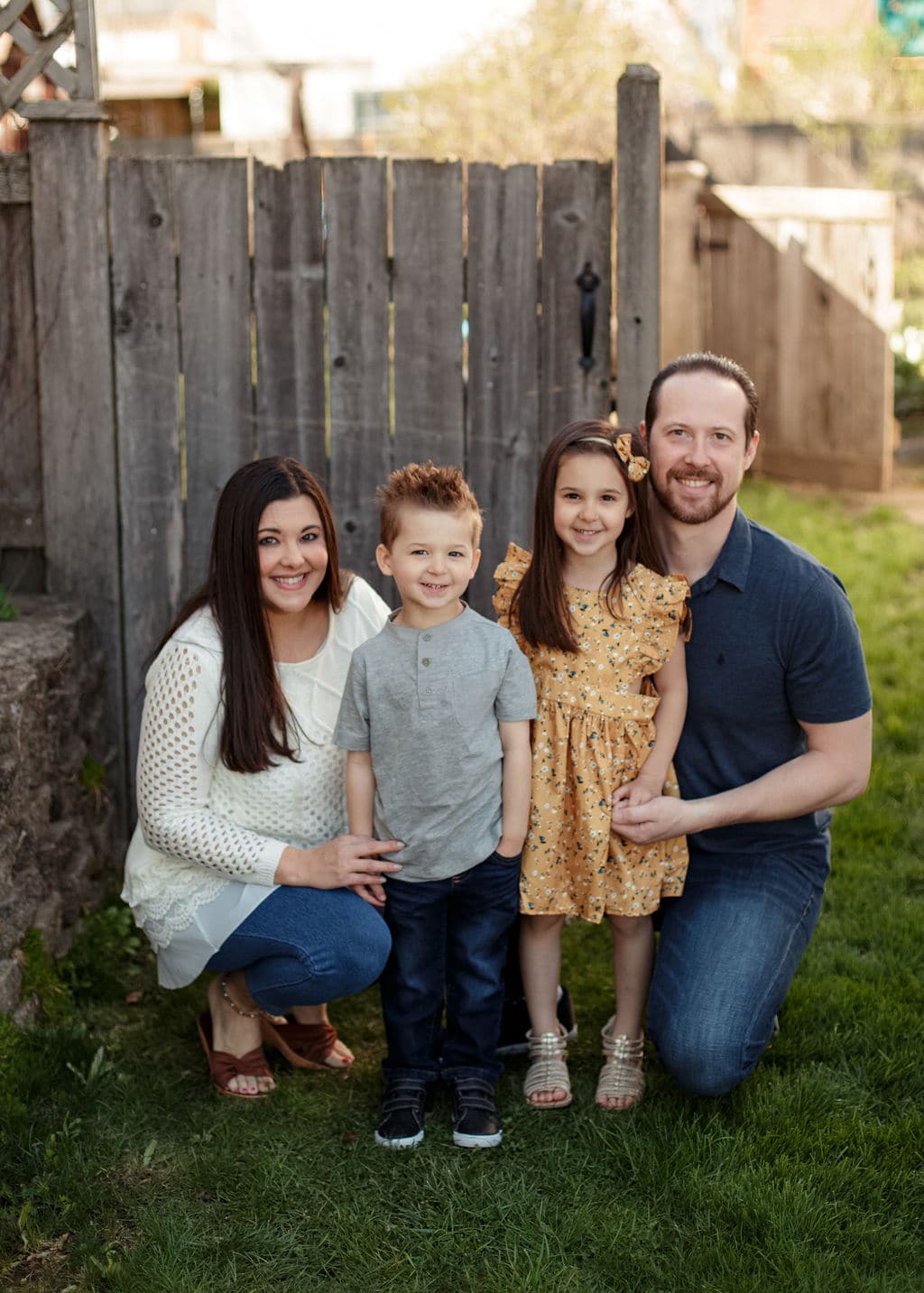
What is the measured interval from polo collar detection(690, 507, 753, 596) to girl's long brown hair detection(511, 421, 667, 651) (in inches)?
4.3

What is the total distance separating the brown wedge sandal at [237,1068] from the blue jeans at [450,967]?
0.31 m

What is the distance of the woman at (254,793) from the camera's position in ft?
9.94

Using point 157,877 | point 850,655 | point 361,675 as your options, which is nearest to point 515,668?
point 361,675

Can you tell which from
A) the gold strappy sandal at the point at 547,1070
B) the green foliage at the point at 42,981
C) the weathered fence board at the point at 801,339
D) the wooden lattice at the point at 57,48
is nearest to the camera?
the gold strappy sandal at the point at 547,1070

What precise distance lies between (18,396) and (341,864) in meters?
1.73

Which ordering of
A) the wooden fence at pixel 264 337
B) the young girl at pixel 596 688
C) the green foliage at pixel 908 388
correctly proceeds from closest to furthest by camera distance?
the young girl at pixel 596 688 < the wooden fence at pixel 264 337 < the green foliage at pixel 908 388

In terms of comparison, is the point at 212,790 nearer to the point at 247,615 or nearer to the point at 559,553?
the point at 247,615

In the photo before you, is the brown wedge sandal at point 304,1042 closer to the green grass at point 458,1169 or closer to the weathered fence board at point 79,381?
the green grass at point 458,1169

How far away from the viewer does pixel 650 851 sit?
3.17 metres

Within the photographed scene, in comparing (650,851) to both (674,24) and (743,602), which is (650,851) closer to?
(743,602)

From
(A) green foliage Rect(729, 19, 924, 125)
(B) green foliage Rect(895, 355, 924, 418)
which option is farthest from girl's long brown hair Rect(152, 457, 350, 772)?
(A) green foliage Rect(729, 19, 924, 125)

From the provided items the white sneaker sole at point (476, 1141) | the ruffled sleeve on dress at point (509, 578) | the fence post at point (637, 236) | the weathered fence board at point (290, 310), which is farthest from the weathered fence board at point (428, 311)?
the white sneaker sole at point (476, 1141)

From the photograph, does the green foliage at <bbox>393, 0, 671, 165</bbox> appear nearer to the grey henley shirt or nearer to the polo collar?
the polo collar

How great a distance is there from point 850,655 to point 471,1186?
1.36m
